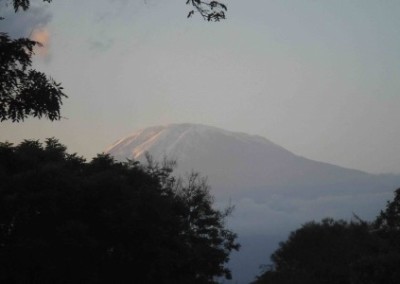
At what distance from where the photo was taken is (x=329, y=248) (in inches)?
2704

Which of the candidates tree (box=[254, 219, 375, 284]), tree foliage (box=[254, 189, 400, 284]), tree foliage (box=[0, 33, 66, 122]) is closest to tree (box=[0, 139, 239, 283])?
tree foliage (box=[0, 33, 66, 122])

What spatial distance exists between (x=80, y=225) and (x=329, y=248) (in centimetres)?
4599

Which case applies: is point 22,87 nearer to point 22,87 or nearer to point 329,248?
point 22,87

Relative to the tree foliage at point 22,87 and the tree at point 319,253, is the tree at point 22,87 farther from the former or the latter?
the tree at point 319,253

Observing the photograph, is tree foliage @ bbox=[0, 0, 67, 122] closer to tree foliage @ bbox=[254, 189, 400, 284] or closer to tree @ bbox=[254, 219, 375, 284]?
tree foliage @ bbox=[254, 189, 400, 284]

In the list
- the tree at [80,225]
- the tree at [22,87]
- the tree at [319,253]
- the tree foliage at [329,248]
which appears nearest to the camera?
the tree at [22,87]

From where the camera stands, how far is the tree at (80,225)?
27938mm

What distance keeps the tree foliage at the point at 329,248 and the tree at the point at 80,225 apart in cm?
2374

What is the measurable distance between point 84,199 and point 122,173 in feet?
21.3

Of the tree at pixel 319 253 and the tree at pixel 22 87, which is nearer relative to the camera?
the tree at pixel 22 87

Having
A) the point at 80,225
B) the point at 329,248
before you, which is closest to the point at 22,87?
the point at 80,225

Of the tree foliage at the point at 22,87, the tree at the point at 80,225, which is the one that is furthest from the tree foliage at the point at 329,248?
the tree foliage at the point at 22,87

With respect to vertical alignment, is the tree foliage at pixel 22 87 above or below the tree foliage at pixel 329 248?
below

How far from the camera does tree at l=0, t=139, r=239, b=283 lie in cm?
2794
